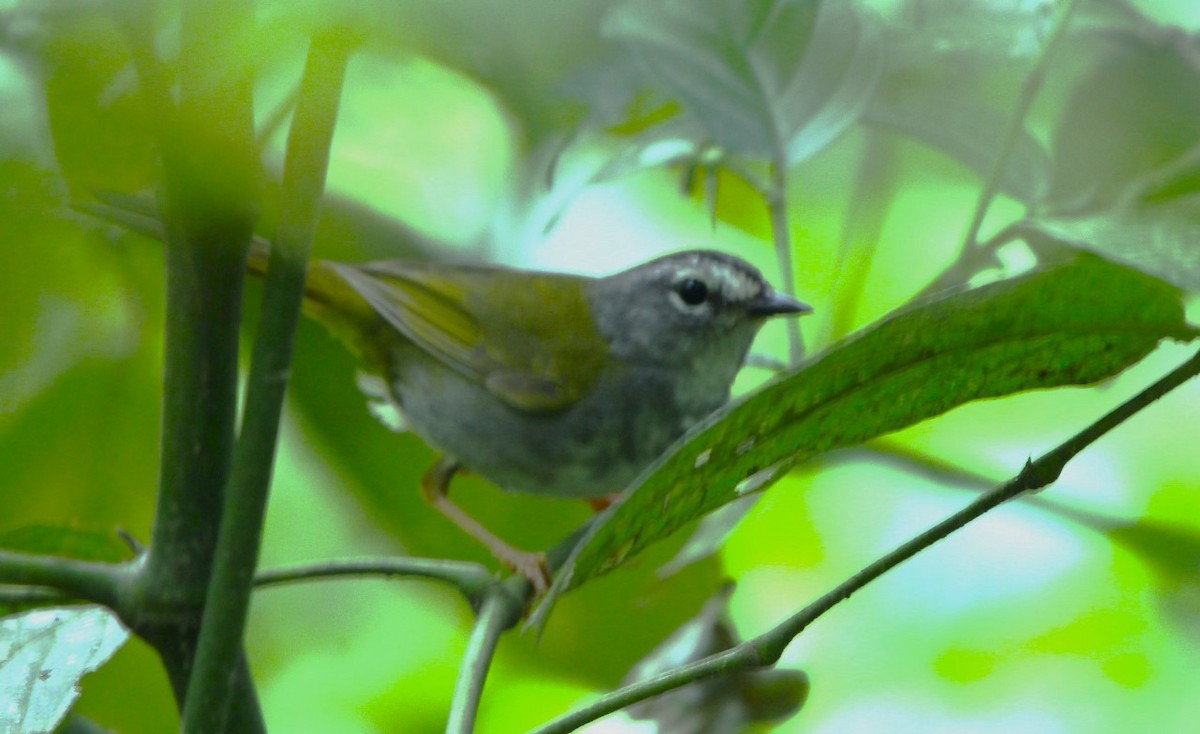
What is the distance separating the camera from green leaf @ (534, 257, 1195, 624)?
29 centimetres

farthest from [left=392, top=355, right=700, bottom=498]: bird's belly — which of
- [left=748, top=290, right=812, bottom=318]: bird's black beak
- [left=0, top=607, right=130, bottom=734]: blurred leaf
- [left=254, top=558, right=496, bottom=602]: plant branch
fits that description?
[left=0, top=607, right=130, bottom=734]: blurred leaf

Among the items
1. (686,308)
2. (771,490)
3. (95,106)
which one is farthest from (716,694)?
(95,106)

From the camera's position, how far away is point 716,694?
0.73 metres

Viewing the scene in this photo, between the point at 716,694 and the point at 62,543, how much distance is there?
42 centimetres

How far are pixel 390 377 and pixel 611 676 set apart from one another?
1.14 ft

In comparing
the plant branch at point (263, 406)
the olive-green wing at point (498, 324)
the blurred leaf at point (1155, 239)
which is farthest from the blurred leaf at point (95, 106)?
the olive-green wing at point (498, 324)

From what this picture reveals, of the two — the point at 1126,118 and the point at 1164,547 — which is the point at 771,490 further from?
the point at 1126,118

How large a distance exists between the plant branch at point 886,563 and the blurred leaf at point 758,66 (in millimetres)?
412

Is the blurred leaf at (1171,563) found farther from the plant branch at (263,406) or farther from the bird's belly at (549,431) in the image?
the plant branch at (263,406)

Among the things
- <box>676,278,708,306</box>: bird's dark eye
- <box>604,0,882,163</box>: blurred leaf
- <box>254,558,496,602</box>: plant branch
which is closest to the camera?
<box>254,558,496,602</box>: plant branch

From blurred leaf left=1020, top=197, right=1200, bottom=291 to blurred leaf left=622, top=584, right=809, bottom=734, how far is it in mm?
362

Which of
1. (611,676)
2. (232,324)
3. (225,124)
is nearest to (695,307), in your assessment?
(611,676)

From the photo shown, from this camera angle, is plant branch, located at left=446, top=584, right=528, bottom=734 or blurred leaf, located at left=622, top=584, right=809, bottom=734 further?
blurred leaf, located at left=622, top=584, right=809, bottom=734

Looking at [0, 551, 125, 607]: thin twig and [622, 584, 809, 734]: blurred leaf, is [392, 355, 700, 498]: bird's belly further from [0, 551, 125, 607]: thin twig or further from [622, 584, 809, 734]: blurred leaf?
[0, 551, 125, 607]: thin twig
